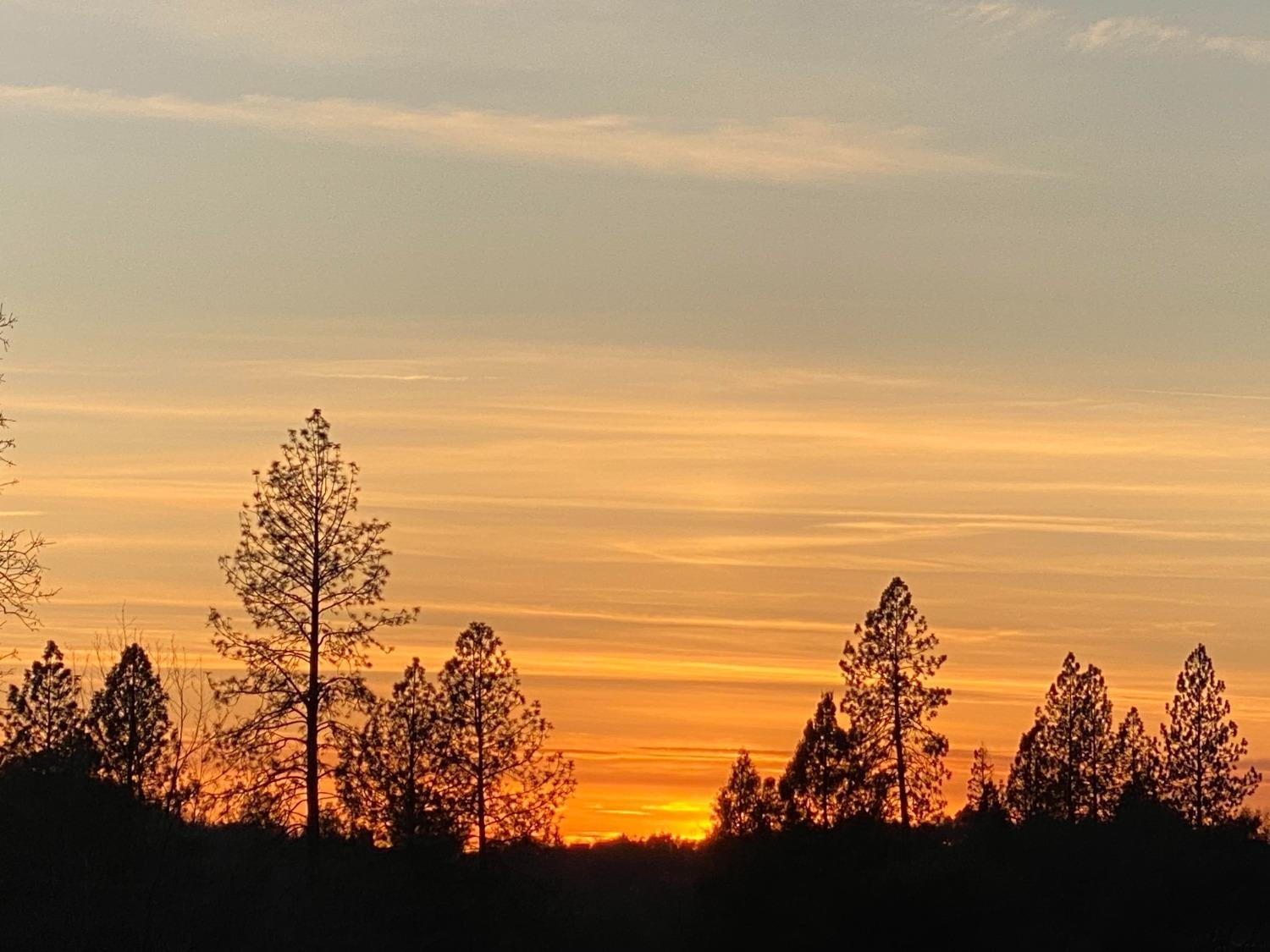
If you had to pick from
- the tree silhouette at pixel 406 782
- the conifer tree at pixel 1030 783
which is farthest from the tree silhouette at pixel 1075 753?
the tree silhouette at pixel 406 782

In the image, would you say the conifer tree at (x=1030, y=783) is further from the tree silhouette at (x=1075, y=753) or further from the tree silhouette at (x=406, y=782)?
the tree silhouette at (x=406, y=782)

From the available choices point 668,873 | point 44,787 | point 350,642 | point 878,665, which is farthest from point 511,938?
point 668,873

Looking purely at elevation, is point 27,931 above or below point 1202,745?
below

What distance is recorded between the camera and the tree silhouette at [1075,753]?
283ft

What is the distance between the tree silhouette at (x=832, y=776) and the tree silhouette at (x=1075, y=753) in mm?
15219

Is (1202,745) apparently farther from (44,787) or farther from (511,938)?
(44,787)

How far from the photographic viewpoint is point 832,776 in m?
74.8

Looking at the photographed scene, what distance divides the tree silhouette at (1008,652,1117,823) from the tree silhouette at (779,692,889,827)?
49.9ft

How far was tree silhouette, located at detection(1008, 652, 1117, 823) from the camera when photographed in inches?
3396

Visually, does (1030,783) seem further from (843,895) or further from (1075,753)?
(843,895)

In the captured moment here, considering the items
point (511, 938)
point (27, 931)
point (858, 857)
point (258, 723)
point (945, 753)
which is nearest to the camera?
point (27, 931)

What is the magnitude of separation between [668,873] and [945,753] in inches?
2579

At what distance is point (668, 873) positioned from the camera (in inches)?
5359

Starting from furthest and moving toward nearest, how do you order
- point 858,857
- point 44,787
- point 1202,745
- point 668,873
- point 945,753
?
point 668,873 → point 1202,745 → point 945,753 → point 858,857 → point 44,787
